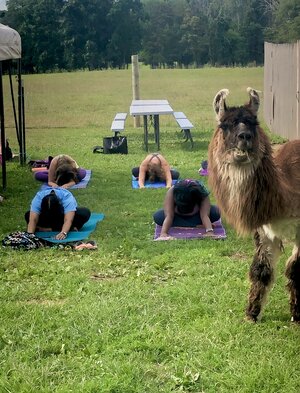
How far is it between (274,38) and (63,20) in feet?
39.7

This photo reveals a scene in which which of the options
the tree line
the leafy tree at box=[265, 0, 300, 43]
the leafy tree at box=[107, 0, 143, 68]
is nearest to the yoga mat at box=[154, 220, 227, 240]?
the tree line

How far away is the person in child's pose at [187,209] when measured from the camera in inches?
302

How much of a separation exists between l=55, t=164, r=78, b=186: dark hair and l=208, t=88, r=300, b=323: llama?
644cm

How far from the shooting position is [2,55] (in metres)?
9.55

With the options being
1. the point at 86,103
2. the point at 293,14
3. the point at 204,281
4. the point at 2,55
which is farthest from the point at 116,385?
the point at 293,14

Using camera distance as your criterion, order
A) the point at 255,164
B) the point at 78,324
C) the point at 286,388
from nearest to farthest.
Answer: the point at 286,388
the point at 255,164
the point at 78,324

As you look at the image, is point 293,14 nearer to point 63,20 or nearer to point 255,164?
point 63,20

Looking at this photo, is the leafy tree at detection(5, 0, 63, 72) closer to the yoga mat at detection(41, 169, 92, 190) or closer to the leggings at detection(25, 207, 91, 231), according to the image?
the yoga mat at detection(41, 169, 92, 190)

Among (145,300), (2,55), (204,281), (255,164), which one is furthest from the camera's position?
(2,55)

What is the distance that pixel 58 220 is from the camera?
25.9 feet

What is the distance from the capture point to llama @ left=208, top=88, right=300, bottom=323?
14.3 ft

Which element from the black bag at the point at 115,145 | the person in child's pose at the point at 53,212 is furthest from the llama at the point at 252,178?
the black bag at the point at 115,145

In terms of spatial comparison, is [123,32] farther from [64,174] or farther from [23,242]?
[23,242]

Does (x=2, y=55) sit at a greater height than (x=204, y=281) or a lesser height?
greater
